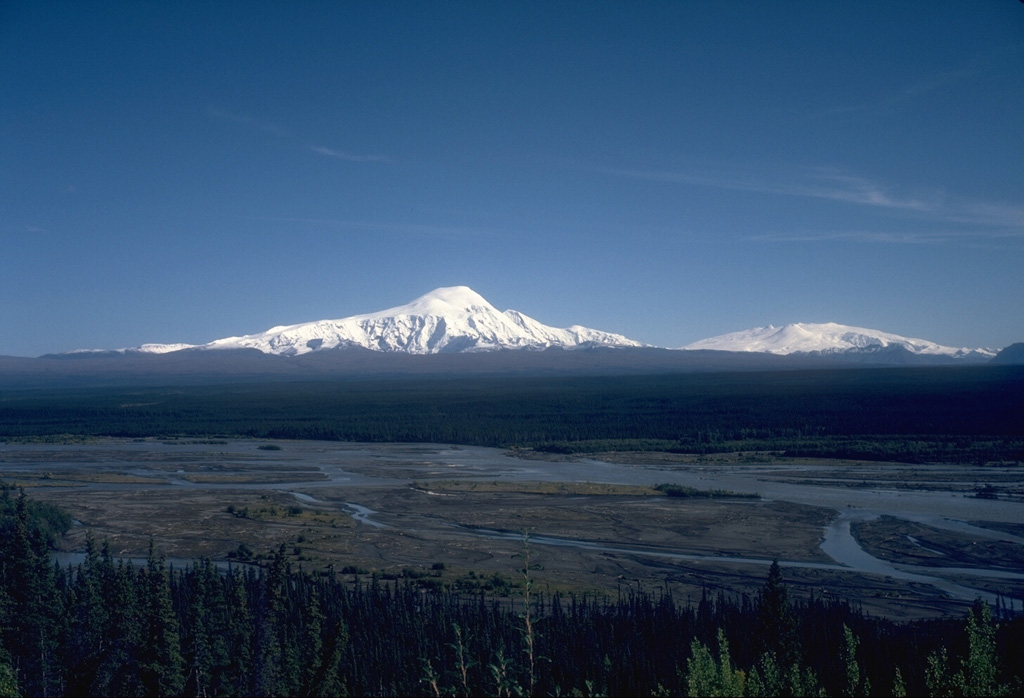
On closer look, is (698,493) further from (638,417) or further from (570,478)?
(638,417)

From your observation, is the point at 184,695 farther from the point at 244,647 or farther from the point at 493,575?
the point at 493,575

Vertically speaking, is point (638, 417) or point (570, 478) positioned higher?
point (638, 417)

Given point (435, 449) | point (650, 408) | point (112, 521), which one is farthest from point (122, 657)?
point (650, 408)

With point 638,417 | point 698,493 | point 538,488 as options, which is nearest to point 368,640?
point 538,488

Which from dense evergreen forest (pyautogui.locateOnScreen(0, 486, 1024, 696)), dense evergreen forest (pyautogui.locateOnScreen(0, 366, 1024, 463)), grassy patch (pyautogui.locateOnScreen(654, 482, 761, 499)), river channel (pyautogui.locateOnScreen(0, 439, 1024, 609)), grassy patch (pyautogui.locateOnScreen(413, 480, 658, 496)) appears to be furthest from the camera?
dense evergreen forest (pyautogui.locateOnScreen(0, 366, 1024, 463))

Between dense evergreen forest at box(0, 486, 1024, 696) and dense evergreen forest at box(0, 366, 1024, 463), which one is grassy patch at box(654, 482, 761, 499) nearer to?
dense evergreen forest at box(0, 486, 1024, 696)

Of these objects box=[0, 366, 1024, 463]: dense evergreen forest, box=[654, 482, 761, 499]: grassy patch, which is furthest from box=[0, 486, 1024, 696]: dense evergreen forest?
box=[0, 366, 1024, 463]: dense evergreen forest
